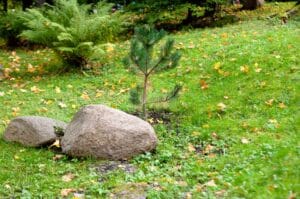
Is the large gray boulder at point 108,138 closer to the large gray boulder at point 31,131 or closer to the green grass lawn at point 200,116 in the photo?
the green grass lawn at point 200,116

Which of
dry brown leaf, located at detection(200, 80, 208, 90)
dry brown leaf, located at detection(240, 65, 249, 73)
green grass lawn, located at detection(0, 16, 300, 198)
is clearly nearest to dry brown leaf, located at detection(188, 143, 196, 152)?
green grass lawn, located at detection(0, 16, 300, 198)

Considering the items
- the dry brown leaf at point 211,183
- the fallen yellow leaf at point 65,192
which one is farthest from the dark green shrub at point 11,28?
the dry brown leaf at point 211,183

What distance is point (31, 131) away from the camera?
21.7ft

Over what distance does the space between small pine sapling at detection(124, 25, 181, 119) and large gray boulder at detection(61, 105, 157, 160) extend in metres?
0.82

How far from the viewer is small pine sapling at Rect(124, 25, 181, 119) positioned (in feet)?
22.1

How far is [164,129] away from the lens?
708 centimetres

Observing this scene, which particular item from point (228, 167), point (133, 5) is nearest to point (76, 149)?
point (228, 167)

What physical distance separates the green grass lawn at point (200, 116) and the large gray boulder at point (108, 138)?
153mm

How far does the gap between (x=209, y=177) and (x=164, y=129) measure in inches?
71.7

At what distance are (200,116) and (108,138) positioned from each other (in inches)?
72.2

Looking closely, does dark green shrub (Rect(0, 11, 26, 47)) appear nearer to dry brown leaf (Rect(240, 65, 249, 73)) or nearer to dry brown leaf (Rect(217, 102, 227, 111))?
dry brown leaf (Rect(240, 65, 249, 73))

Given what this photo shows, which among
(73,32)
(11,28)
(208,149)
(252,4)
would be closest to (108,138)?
(208,149)

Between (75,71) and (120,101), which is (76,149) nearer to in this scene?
(120,101)

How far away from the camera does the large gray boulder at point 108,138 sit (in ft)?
20.1
